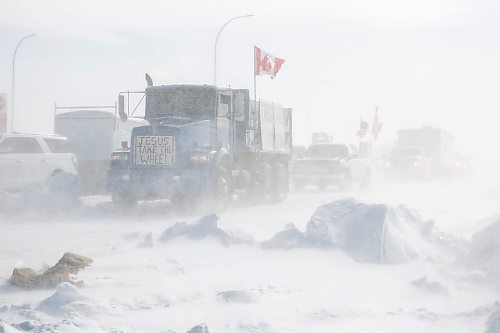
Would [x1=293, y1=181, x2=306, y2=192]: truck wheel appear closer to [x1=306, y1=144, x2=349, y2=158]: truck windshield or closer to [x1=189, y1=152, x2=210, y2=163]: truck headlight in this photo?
[x1=306, y1=144, x2=349, y2=158]: truck windshield

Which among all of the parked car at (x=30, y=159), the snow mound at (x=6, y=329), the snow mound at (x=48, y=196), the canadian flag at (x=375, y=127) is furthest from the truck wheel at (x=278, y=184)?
the canadian flag at (x=375, y=127)

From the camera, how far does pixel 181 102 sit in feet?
52.5

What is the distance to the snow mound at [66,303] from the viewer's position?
20.6 ft

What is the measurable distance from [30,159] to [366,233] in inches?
411

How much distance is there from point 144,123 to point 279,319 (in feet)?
34.6

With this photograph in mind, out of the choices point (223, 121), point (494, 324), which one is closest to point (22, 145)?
point (223, 121)

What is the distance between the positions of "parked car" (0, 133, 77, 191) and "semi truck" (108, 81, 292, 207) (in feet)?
7.97

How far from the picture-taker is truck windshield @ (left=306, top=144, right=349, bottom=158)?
84.8 ft

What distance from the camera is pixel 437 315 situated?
6.71 metres

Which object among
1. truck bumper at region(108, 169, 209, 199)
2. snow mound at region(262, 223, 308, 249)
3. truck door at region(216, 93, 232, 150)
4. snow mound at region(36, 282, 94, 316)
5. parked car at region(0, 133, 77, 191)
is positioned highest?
truck door at region(216, 93, 232, 150)

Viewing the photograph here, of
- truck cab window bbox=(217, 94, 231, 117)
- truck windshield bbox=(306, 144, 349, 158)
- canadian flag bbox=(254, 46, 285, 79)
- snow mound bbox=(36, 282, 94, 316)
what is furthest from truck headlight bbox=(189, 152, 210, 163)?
truck windshield bbox=(306, 144, 349, 158)

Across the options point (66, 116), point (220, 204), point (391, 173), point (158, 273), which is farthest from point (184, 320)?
point (391, 173)

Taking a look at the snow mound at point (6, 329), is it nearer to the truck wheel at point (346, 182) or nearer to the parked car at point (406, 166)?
the truck wheel at point (346, 182)

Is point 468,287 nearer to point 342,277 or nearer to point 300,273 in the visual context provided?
point 342,277
